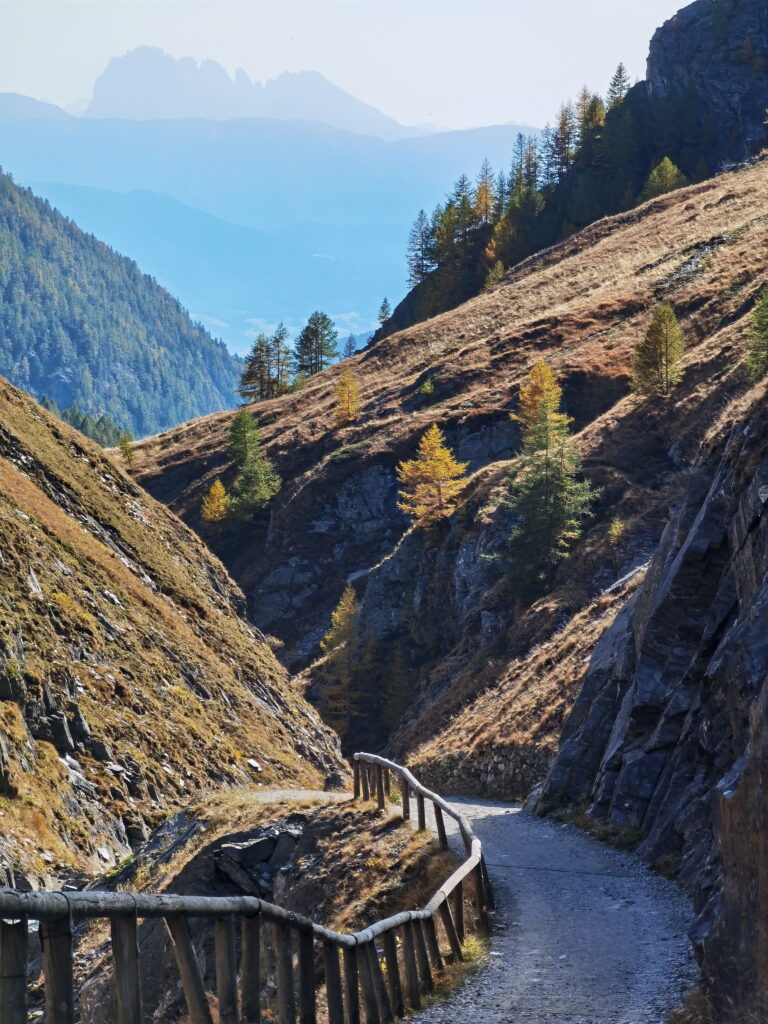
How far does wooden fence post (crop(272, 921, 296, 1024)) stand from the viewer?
673 cm

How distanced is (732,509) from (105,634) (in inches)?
591

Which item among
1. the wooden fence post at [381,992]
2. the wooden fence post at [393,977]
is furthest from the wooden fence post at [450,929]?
the wooden fence post at [381,992]

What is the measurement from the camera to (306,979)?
7133mm

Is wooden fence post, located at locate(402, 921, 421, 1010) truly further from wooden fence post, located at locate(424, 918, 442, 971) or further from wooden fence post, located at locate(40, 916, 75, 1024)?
wooden fence post, located at locate(40, 916, 75, 1024)

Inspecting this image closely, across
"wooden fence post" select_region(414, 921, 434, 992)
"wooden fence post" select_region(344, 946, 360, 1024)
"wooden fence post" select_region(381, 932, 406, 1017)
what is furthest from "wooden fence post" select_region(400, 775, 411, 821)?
"wooden fence post" select_region(344, 946, 360, 1024)

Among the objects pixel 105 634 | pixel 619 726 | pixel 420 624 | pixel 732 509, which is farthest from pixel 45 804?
pixel 420 624

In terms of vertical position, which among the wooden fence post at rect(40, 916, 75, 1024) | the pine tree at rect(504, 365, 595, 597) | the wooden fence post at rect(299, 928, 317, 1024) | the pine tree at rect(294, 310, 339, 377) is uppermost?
the pine tree at rect(294, 310, 339, 377)

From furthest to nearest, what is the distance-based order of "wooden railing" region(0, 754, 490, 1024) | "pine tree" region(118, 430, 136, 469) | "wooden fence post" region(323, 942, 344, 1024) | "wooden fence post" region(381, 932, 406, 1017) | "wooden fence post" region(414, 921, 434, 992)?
"pine tree" region(118, 430, 136, 469) < "wooden fence post" region(414, 921, 434, 992) < "wooden fence post" region(381, 932, 406, 1017) < "wooden fence post" region(323, 942, 344, 1024) < "wooden railing" region(0, 754, 490, 1024)

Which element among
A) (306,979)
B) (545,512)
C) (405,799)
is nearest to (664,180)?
(545,512)

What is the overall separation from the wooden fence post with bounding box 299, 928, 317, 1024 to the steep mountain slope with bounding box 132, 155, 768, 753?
22314 millimetres

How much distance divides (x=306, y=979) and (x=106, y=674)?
53.9 feet

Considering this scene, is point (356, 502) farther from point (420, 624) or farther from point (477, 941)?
point (477, 941)

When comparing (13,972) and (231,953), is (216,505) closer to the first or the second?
(231,953)

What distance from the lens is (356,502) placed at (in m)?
70.9
